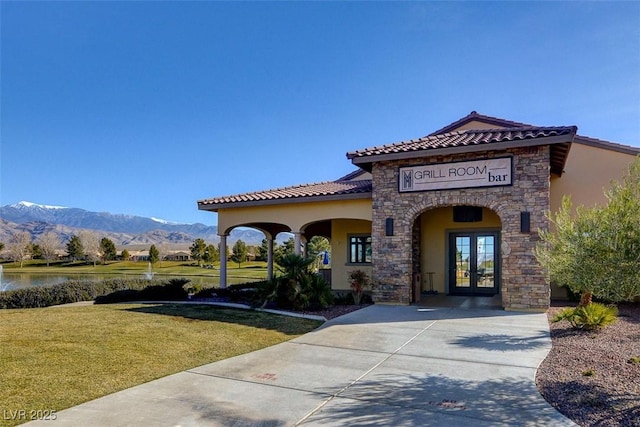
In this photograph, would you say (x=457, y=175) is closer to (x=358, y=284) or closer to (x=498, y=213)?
(x=498, y=213)

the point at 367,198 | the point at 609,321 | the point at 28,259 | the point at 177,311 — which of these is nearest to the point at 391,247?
the point at 367,198

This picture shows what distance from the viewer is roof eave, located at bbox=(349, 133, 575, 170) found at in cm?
1039

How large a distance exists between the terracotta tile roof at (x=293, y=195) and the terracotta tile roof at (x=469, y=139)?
1.35m

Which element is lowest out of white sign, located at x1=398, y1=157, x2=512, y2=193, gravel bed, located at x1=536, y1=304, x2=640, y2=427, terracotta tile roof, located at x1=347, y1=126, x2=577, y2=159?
gravel bed, located at x1=536, y1=304, x2=640, y2=427

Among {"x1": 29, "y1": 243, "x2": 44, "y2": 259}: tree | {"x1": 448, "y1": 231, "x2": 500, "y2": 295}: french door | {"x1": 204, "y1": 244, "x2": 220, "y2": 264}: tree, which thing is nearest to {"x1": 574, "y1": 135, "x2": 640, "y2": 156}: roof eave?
{"x1": 448, "y1": 231, "x2": 500, "y2": 295}: french door

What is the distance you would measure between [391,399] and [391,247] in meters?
7.94

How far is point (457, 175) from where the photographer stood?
38.7 ft

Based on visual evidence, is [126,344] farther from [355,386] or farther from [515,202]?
[515,202]

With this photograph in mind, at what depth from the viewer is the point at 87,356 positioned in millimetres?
6434

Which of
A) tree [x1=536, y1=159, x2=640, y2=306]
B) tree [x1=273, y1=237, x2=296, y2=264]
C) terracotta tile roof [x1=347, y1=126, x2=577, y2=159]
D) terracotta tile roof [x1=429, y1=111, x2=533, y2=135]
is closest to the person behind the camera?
tree [x1=536, y1=159, x2=640, y2=306]

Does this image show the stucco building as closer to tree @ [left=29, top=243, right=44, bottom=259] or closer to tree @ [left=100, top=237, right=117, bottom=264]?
tree @ [left=100, top=237, right=117, bottom=264]

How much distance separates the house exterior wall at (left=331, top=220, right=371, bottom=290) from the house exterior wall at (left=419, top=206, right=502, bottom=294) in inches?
88.3

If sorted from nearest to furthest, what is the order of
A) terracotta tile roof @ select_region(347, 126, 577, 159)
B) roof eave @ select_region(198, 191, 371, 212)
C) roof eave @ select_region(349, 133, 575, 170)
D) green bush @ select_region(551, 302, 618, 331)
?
green bush @ select_region(551, 302, 618, 331), roof eave @ select_region(349, 133, 575, 170), terracotta tile roof @ select_region(347, 126, 577, 159), roof eave @ select_region(198, 191, 371, 212)

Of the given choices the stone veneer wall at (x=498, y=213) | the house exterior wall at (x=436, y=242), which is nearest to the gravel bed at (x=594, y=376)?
the stone veneer wall at (x=498, y=213)
